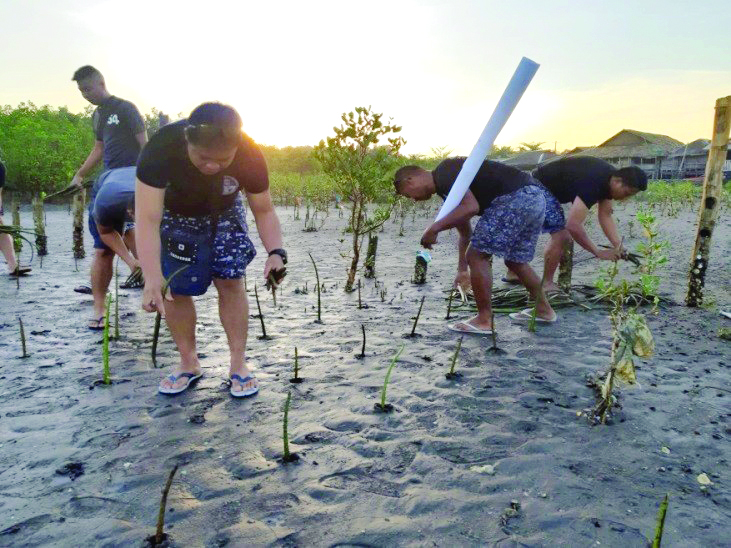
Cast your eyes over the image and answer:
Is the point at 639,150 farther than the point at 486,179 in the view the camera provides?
Yes

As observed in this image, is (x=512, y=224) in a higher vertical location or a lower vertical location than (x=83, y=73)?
lower

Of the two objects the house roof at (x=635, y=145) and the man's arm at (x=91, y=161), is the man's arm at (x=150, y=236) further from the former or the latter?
the house roof at (x=635, y=145)

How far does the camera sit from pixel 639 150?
3070cm

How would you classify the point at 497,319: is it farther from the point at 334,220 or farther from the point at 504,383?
the point at 334,220

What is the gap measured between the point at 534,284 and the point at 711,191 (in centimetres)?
222

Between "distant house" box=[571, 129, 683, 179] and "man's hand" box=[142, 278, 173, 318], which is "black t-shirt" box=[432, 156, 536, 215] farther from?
"distant house" box=[571, 129, 683, 179]

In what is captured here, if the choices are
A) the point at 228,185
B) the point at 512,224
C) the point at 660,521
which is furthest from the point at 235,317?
the point at 512,224

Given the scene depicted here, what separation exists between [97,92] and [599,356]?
4.55 metres

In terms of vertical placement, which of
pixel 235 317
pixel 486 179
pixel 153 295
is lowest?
pixel 235 317

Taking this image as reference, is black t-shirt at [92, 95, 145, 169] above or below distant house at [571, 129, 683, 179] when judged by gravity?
below

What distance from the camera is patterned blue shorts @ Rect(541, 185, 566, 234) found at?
461cm

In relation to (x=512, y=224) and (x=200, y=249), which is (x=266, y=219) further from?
(x=512, y=224)

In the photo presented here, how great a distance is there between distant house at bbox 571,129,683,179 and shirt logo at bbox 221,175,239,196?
31307 mm

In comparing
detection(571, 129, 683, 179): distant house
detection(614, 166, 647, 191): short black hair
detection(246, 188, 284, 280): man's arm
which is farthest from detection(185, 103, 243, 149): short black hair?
detection(571, 129, 683, 179): distant house
